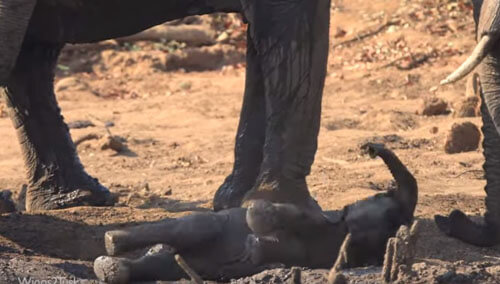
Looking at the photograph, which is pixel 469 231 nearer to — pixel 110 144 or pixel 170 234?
pixel 170 234

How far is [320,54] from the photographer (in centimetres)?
529

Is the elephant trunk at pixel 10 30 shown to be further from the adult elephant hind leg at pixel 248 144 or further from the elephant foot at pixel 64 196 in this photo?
the elephant foot at pixel 64 196

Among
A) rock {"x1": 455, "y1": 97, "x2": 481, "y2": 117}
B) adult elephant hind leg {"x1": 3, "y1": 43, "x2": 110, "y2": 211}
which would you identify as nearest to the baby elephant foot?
adult elephant hind leg {"x1": 3, "y1": 43, "x2": 110, "y2": 211}

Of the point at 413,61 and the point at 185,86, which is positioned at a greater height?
the point at 413,61

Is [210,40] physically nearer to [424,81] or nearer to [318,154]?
[424,81]

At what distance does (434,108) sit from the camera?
29.5ft

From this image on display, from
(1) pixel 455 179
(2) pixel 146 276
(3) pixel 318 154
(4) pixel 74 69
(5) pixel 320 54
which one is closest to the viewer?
(2) pixel 146 276

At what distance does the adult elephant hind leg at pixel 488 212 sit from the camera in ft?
17.1

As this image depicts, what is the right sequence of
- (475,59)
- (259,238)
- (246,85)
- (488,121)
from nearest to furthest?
(475,59) → (259,238) → (488,121) → (246,85)

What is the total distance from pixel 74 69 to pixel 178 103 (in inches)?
65.3

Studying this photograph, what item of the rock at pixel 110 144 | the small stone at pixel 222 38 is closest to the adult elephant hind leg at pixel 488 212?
the rock at pixel 110 144

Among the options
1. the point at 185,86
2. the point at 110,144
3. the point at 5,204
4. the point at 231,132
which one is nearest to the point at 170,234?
the point at 5,204

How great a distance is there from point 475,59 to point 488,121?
2.89 feet

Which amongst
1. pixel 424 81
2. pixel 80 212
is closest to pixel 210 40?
pixel 424 81
